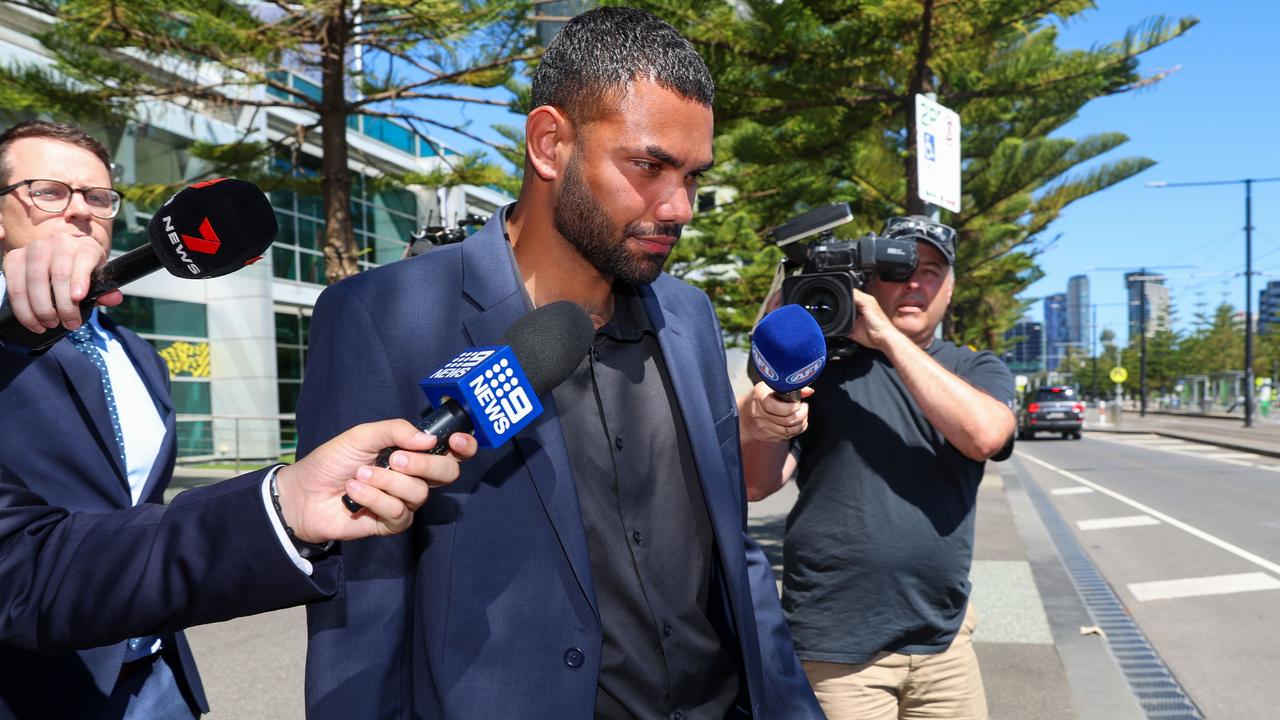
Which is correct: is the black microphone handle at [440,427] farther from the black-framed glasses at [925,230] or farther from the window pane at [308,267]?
the window pane at [308,267]

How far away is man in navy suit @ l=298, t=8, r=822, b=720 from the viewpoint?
4.82ft

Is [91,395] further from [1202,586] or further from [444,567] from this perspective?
[1202,586]

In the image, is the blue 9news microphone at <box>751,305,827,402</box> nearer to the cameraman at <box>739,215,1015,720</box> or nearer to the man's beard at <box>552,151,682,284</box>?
the man's beard at <box>552,151,682,284</box>

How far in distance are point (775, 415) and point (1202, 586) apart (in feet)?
23.3

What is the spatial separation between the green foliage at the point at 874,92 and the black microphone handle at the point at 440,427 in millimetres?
6527

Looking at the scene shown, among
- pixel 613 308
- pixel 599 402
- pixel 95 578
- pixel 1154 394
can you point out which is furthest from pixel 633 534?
pixel 1154 394

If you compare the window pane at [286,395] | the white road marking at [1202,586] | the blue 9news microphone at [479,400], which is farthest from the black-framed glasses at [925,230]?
the window pane at [286,395]

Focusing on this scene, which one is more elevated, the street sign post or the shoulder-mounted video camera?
the street sign post

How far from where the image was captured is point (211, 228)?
3.84 ft

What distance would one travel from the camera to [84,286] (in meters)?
1.14

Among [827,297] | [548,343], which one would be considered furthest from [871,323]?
[548,343]

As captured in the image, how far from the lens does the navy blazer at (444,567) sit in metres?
1.43

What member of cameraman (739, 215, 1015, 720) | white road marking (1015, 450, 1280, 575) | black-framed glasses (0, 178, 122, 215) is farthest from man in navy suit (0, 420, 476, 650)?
white road marking (1015, 450, 1280, 575)

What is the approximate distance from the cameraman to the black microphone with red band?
4.63ft
